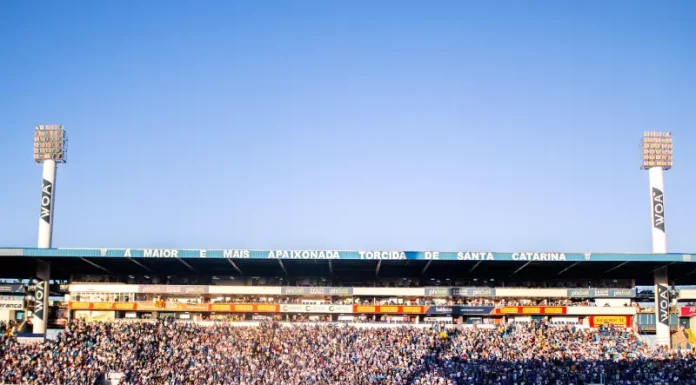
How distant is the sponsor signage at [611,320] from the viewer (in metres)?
61.6

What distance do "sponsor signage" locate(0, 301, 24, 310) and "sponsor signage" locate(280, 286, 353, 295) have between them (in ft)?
62.9

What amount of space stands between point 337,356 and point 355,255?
7.90 m

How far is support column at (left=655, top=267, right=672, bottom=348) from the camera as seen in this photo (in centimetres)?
5909

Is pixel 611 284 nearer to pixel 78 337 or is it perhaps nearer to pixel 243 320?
pixel 243 320

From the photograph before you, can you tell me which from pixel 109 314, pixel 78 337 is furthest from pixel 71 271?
pixel 78 337

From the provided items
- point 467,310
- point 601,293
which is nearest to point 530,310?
point 467,310

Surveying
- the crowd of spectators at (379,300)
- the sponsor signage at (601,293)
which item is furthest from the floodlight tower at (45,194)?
the sponsor signage at (601,293)

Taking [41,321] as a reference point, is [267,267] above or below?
above

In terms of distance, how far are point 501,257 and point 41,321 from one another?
3337 cm

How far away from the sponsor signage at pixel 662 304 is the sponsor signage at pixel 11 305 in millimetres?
46962

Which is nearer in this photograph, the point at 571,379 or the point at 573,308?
the point at 571,379

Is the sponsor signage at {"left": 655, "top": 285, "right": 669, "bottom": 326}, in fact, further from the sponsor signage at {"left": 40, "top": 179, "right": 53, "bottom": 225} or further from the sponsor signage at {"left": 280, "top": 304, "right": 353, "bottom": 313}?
the sponsor signage at {"left": 40, "top": 179, "right": 53, "bottom": 225}

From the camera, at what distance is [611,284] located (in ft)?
212

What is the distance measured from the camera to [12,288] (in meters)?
60.1
